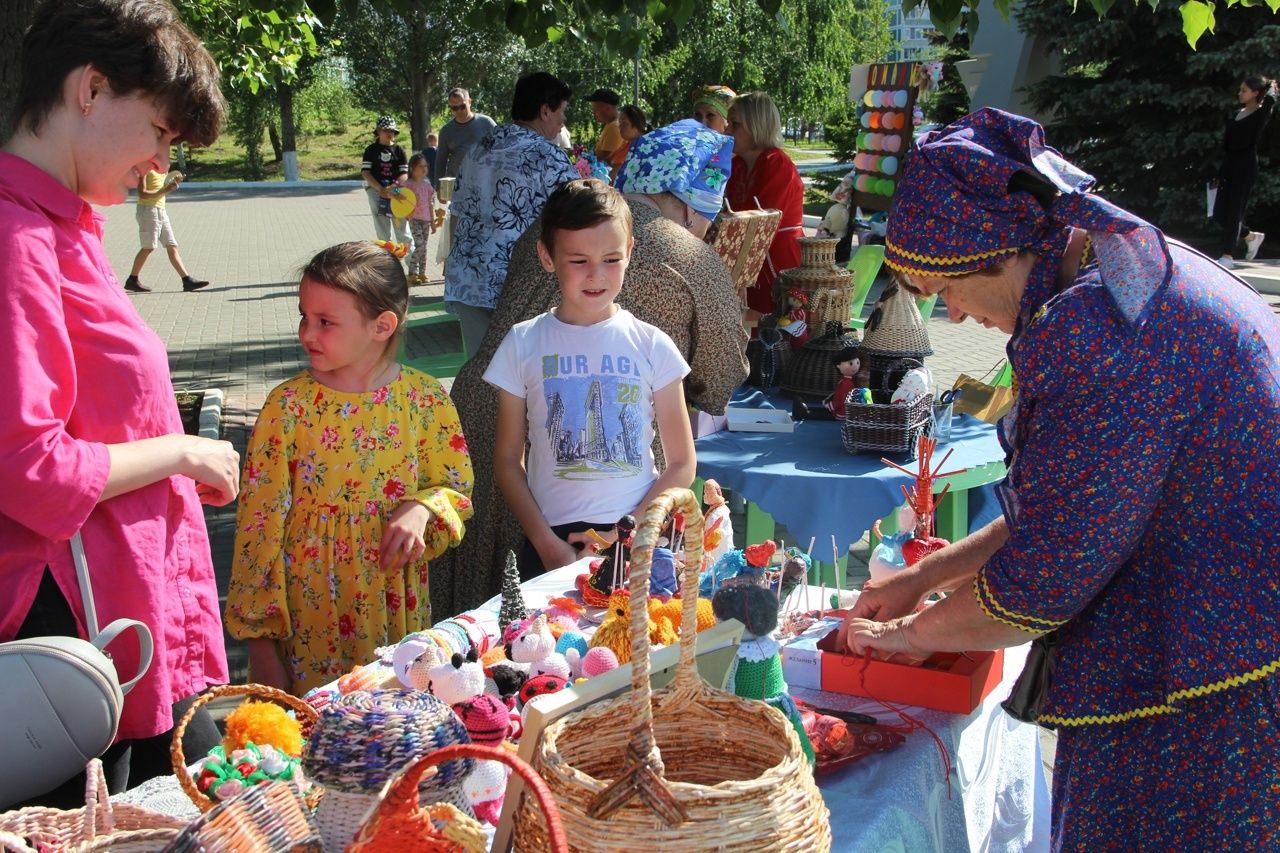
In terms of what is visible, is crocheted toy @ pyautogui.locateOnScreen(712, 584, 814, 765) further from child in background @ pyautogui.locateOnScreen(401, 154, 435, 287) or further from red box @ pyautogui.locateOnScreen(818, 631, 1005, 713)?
child in background @ pyautogui.locateOnScreen(401, 154, 435, 287)

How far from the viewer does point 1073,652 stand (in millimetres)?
1757

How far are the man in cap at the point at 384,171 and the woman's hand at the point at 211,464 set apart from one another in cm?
1174

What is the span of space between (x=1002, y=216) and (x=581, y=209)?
1.34 m

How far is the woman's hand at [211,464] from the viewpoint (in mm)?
1842

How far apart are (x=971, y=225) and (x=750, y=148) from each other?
4.67 meters

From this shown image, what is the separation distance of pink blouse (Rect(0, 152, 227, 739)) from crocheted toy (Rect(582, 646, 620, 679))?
677 mm

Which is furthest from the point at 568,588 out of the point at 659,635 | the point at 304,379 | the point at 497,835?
the point at 497,835

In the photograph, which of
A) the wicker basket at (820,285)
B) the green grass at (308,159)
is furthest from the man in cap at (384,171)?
the green grass at (308,159)

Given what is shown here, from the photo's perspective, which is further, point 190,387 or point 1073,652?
point 190,387

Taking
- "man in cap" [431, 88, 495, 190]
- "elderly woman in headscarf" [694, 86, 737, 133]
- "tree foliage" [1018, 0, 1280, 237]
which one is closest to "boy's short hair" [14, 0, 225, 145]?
"elderly woman in headscarf" [694, 86, 737, 133]

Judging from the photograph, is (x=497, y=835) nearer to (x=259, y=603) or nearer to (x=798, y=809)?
(x=798, y=809)

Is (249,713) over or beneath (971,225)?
beneath

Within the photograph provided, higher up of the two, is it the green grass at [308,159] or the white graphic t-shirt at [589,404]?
the green grass at [308,159]

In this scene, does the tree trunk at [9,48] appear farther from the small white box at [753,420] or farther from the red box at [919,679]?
the red box at [919,679]
